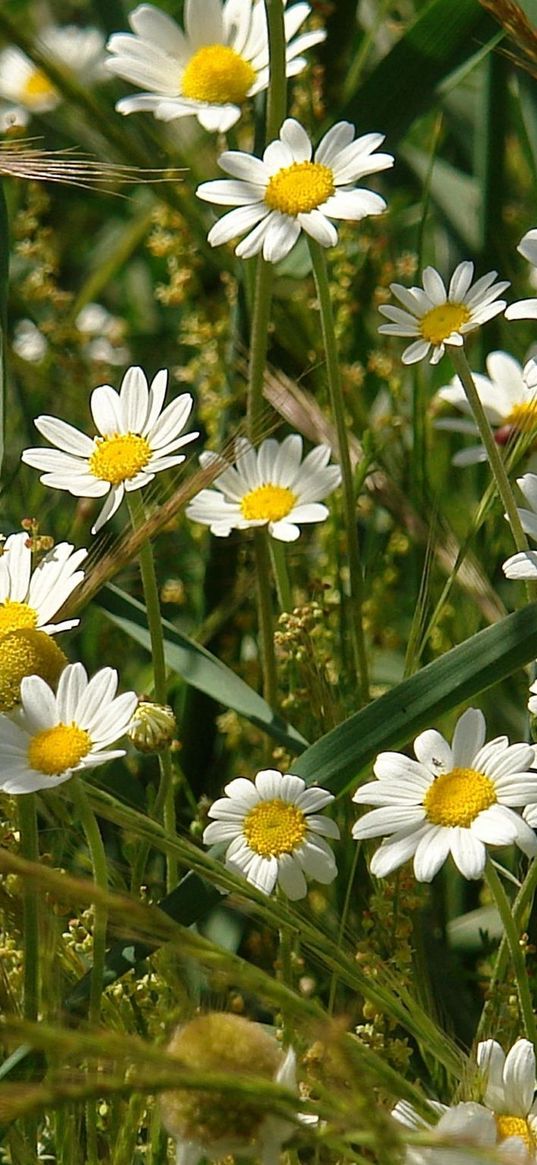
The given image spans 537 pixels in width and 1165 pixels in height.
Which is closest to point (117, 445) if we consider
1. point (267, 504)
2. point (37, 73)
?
point (267, 504)

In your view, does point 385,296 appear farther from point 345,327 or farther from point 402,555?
point 402,555

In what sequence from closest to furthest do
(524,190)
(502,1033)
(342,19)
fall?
1. (502,1033)
2. (342,19)
3. (524,190)

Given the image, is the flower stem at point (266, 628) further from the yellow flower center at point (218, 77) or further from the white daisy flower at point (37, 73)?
the white daisy flower at point (37, 73)

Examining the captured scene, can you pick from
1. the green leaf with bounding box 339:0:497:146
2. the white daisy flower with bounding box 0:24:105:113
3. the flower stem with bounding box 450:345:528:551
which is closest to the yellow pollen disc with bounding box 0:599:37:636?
the flower stem with bounding box 450:345:528:551

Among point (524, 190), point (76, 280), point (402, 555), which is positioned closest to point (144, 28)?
point (402, 555)

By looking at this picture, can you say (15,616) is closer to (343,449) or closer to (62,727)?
(62,727)

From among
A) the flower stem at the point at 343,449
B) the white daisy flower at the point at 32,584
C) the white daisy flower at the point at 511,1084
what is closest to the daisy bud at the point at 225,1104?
the white daisy flower at the point at 511,1084
